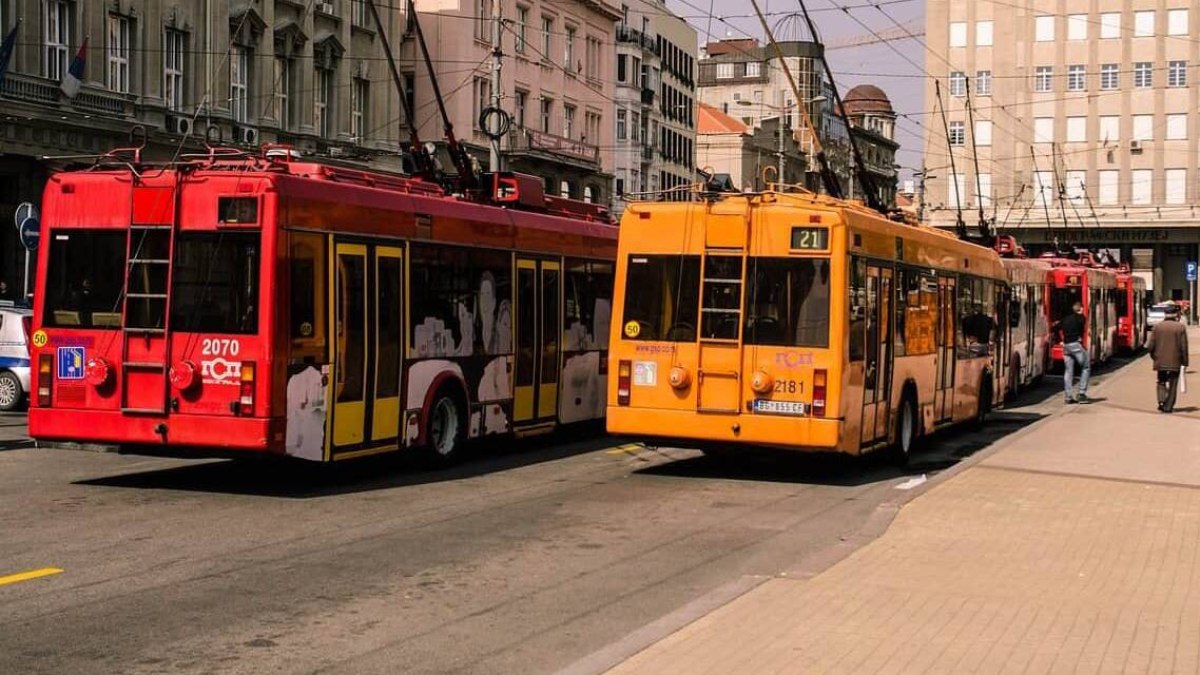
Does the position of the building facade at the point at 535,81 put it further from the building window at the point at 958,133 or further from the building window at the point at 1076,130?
the building window at the point at 1076,130

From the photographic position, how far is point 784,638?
25.0 feet

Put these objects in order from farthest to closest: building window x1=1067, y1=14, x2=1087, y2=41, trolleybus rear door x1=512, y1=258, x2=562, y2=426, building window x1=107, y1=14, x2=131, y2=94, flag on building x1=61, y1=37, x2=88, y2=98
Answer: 1. building window x1=1067, y1=14, x2=1087, y2=41
2. building window x1=107, y1=14, x2=131, y2=94
3. flag on building x1=61, y1=37, x2=88, y2=98
4. trolleybus rear door x1=512, y1=258, x2=562, y2=426

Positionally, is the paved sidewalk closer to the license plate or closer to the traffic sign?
the license plate

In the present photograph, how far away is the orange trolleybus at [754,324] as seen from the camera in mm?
14555

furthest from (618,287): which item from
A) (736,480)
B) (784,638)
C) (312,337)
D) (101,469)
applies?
(784,638)

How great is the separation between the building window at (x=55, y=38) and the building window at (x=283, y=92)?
914 cm

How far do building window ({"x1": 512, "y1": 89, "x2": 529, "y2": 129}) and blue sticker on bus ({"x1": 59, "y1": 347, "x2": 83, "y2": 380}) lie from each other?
49271mm

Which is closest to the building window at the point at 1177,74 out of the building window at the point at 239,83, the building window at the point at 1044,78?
the building window at the point at 1044,78

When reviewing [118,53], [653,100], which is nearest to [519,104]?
[653,100]

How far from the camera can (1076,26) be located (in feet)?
283

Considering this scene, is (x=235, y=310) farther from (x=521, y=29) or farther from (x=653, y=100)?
(x=653, y=100)

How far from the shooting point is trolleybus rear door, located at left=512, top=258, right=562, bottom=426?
17.6 metres

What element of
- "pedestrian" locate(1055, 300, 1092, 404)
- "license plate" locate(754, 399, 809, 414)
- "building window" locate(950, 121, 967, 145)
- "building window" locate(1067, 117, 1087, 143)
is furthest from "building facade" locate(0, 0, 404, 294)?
"building window" locate(1067, 117, 1087, 143)

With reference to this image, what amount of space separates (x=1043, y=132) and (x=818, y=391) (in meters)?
78.1
